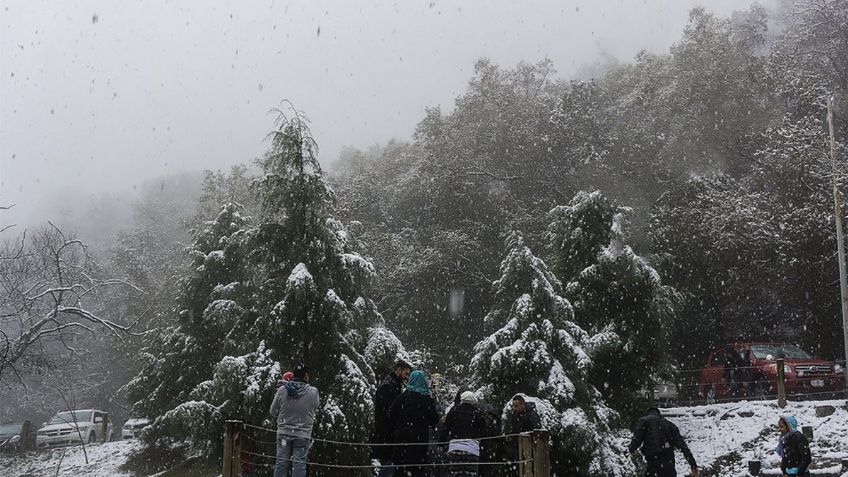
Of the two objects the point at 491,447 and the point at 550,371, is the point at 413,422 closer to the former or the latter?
the point at 491,447

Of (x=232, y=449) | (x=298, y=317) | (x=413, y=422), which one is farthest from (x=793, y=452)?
(x=298, y=317)

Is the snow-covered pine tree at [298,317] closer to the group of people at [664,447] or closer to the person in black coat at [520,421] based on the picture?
the person in black coat at [520,421]

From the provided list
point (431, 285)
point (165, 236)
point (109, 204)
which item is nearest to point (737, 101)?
point (431, 285)

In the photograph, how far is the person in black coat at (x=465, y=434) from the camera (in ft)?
25.3

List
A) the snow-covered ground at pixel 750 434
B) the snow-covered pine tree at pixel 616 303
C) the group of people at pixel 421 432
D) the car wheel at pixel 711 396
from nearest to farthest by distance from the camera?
the group of people at pixel 421 432 → the snow-covered ground at pixel 750 434 → the snow-covered pine tree at pixel 616 303 → the car wheel at pixel 711 396

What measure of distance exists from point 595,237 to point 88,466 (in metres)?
14.6

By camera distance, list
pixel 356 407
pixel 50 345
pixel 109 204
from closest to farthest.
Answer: pixel 356 407 < pixel 50 345 < pixel 109 204

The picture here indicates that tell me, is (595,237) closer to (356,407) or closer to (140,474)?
(356,407)

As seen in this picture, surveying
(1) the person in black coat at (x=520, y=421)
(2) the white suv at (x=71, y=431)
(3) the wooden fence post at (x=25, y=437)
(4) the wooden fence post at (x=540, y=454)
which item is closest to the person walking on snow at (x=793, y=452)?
(1) the person in black coat at (x=520, y=421)

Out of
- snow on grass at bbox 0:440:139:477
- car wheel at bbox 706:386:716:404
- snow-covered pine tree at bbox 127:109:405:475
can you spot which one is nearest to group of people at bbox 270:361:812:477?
snow-covered pine tree at bbox 127:109:405:475

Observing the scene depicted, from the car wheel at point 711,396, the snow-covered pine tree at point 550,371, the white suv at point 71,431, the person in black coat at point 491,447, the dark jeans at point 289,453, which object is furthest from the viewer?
the white suv at point 71,431

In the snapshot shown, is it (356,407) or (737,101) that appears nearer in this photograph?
(356,407)

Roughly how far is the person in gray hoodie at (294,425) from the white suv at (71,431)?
59.8 ft

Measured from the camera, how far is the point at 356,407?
11078mm
